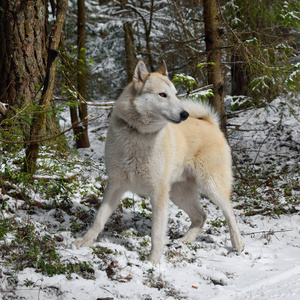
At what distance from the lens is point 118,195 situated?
3912 millimetres

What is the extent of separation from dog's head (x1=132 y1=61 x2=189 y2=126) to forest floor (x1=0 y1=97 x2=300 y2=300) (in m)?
0.56

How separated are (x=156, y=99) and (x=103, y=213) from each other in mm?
1370

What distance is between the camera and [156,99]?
3.61 m

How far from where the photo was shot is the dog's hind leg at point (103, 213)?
3655 millimetres

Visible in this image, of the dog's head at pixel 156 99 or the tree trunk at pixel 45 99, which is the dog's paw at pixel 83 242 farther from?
the dog's head at pixel 156 99

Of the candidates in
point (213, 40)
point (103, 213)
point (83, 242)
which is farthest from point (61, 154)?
point (213, 40)

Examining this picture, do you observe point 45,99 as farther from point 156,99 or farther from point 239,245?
point 239,245

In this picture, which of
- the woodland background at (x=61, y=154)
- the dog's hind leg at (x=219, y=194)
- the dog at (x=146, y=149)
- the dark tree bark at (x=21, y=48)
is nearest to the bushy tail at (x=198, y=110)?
the woodland background at (x=61, y=154)

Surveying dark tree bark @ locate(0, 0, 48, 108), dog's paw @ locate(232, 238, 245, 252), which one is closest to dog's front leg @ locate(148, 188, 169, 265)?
dog's paw @ locate(232, 238, 245, 252)

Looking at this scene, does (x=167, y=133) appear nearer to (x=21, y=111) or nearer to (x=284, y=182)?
(x=21, y=111)

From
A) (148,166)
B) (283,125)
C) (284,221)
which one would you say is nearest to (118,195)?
(148,166)

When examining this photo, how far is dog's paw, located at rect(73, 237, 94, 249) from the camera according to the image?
3585 mm

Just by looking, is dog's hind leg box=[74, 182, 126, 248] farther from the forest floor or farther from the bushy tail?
the bushy tail

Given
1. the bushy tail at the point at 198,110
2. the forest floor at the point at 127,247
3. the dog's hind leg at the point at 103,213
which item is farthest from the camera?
the bushy tail at the point at 198,110
